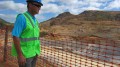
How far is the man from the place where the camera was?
385cm

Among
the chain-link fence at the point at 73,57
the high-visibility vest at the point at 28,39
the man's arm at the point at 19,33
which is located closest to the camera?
the man's arm at the point at 19,33

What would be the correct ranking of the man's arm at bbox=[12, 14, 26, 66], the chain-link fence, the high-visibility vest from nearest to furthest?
the man's arm at bbox=[12, 14, 26, 66]
the high-visibility vest
the chain-link fence

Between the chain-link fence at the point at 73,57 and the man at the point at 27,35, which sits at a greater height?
the man at the point at 27,35

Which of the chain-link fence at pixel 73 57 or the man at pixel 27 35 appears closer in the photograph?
the man at pixel 27 35

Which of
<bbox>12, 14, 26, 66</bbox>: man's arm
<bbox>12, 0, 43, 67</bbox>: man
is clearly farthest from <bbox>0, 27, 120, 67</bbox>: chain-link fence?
<bbox>12, 14, 26, 66</bbox>: man's arm

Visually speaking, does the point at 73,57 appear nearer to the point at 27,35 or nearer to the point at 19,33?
the point at 27,35

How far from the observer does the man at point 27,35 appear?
385 centimetres

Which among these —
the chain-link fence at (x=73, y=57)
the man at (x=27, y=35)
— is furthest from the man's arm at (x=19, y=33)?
the chain-link fence at (x=73, y=57)

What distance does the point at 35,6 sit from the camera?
160 inches

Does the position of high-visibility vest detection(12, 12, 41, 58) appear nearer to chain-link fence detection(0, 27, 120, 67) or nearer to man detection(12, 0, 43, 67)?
man detection(12, 0, 43, 67)

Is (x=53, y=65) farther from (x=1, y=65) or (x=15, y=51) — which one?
(x=15, y=51)

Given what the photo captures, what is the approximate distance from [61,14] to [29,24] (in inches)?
4357

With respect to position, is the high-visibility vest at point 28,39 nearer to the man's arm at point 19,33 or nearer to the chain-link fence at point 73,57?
the man's arm at point 19,33

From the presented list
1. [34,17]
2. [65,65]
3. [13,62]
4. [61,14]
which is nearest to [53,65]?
[65,65]
